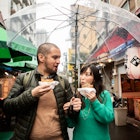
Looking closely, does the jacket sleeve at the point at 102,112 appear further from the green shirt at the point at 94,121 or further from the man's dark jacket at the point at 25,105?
the man's dark jacket at the point at 25,105

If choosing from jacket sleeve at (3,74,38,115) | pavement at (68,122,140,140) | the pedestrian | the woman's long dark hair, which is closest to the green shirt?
the pedestrian

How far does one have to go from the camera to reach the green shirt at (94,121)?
3.03 m

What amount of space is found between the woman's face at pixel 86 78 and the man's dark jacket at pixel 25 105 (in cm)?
42

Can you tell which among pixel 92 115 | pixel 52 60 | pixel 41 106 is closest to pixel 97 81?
pixel 92 115

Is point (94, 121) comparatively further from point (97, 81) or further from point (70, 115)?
point (97, 81)

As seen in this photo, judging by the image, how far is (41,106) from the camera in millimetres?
2793

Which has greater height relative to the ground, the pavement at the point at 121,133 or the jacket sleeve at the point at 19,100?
the jacket sleeve at the point at 19,100

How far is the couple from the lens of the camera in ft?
8.89

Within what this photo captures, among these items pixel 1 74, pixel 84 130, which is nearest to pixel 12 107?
pixel 84 130

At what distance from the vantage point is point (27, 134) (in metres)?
2.71

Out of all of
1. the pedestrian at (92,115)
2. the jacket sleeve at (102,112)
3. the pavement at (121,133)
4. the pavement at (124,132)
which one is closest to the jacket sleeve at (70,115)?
the pedestrian at (92,115)

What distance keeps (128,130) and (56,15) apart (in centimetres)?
809

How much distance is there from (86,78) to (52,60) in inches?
27.5

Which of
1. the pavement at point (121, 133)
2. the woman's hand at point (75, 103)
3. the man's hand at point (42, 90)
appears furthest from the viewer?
the pavement at point (121, 133)
